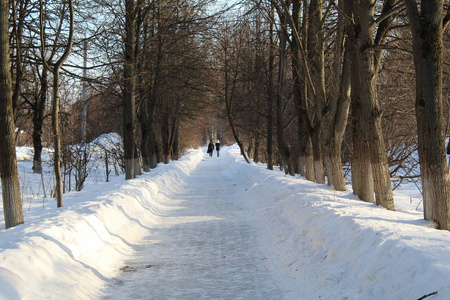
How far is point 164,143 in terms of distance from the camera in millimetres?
27531

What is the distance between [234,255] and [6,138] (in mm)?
5017

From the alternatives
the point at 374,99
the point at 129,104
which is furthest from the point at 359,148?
the point at 129,104

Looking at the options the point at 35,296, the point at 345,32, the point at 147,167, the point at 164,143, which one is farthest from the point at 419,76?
the point at 164,143

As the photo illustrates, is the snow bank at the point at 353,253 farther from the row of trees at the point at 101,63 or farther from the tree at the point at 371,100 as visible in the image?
the row of trees at the point at 101,63

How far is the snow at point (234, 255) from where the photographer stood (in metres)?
4.14

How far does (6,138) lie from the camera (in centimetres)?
778

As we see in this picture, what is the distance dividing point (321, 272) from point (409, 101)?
11.1m

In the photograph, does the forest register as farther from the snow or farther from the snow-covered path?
the snow-covered path

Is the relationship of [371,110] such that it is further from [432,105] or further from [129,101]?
[129,101]

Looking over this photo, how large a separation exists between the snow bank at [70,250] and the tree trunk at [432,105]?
194 inches

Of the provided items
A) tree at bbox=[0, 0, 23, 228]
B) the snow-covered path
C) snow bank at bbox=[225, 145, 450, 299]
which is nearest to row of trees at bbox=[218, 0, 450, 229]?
snow bank at bbox=[225, 145, 450, 299]

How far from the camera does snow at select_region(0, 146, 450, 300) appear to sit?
4141 millimetres

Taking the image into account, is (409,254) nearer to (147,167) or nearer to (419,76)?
(419,76)

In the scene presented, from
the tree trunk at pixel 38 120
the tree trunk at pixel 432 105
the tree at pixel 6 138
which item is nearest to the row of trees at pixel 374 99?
the tree trunk at pixel 432 105
